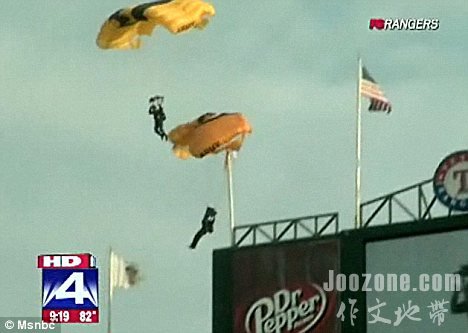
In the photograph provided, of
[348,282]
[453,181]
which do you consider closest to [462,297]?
[453,181]

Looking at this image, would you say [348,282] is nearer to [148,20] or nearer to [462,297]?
[462,297]

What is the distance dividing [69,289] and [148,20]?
9.94 meters

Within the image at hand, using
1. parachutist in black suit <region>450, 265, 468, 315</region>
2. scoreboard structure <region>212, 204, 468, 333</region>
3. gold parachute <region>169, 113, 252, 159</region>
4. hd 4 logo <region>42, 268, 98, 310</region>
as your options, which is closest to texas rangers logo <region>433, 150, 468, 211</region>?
scoreboard structure <region>212, 204, 468, 333</region>

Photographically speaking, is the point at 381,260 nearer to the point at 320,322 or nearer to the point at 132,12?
the point at 320,322

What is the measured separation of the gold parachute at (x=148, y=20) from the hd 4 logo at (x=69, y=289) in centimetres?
768

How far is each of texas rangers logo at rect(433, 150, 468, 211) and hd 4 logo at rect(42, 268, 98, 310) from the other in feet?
48.5

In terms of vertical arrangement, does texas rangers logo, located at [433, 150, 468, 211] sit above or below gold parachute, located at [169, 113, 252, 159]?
below

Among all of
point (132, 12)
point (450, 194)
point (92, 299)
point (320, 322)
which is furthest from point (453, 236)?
point (92, 299)

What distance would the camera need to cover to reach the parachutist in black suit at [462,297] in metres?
43.4

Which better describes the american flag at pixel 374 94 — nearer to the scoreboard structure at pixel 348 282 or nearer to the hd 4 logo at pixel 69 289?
the scoreboard structure at pixel 348 282

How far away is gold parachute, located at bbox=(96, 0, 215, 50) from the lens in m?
49.8

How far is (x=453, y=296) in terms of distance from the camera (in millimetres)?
43688

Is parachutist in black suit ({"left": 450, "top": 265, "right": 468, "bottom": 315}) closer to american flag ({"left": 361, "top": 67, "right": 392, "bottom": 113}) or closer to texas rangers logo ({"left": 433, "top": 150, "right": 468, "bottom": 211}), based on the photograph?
texas rangers logo ({"left": 433, "top": 150, "right": 468, "bottom": 211})

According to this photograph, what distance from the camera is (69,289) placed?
56344 mm
